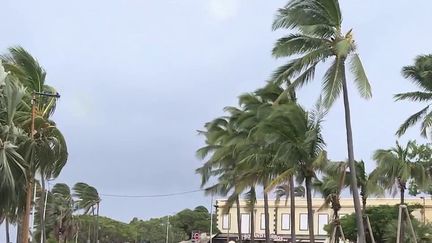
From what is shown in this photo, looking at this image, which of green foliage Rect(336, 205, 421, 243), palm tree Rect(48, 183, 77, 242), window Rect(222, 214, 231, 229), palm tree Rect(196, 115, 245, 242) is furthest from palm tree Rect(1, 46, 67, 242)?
window Rect(222, 214, 231, 229)

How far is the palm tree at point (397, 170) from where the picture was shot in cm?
3210

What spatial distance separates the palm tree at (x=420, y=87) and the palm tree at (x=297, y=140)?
14.2 ft

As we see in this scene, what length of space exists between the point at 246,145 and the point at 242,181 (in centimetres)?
225

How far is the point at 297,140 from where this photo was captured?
26734 mm

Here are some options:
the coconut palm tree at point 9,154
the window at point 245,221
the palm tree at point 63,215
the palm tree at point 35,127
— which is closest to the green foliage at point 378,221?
the window at point 245,221

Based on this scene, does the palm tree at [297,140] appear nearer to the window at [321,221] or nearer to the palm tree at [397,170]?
the palm tree at [397,170]

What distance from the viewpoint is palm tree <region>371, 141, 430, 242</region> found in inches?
1264

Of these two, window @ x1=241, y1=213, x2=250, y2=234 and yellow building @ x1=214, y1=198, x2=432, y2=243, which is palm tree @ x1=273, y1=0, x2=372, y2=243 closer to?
yellow building @ x1=214, y1=198, x2=432, y2=243

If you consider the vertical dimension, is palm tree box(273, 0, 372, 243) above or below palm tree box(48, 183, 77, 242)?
above

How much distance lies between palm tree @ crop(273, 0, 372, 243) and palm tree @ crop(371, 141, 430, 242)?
400 inches

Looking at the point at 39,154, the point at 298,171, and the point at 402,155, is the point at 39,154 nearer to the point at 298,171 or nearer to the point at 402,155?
the point at 298,171

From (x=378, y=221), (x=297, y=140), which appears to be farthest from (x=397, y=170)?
(x=378, y=221)

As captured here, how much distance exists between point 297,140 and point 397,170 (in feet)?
25.9

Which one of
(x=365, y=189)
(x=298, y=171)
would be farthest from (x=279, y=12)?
(x=365, y=189)
